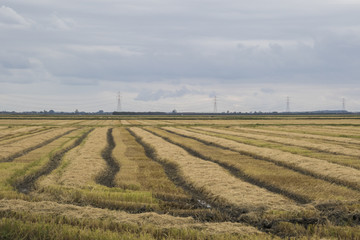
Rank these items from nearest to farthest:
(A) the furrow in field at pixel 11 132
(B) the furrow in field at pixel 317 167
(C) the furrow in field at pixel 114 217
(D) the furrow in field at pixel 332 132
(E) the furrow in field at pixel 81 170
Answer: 1. (C) the furrow in field at pixel 114 217
2. (E) the furrow in field at pixel 81 170
3. (B) the furrow in field at pixel 317 167
4. (D) the furrow in field at pixel 332 132
5. (A) the furrow in field at pixel 11 132

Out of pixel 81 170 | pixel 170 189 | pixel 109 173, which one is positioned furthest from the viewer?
pixel 109 173

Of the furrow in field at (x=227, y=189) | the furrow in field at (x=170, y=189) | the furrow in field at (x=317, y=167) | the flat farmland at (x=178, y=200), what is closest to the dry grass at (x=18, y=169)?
the flat farmland at (x=178, y=200)

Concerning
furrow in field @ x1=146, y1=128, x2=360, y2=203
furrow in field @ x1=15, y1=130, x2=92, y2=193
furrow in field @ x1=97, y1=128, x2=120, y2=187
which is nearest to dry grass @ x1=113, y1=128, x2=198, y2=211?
furrow in field @ x1=97, y1=128, x2=120, y2=187

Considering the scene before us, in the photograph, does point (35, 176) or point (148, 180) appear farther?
point (35, 176)

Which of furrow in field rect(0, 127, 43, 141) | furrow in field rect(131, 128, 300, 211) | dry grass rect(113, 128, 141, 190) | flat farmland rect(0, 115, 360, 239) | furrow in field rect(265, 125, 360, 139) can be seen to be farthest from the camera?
furrow in field rect(0, 127, 43, 141)

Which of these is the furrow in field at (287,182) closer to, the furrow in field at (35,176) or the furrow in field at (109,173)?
the furrow in field at (109,173)

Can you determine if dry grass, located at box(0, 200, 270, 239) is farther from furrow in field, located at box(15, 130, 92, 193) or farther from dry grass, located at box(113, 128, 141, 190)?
dry grass, located at box(113, 128, 141, 190)

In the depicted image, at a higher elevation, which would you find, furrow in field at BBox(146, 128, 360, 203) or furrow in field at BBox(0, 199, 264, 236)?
furrow in field at BBox(0, 199, 264, 236)

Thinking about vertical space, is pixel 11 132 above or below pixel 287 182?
above

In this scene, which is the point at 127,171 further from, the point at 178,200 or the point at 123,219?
the point at 123,219

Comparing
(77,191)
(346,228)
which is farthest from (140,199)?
(346,228)

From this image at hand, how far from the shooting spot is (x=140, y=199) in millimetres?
14250

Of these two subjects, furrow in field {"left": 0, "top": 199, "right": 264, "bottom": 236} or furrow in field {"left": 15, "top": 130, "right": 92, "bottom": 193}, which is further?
furrow in field {"left": 15, "top": 130, "right": 92, "bottom": 193}

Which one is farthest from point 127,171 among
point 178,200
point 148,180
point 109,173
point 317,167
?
point 317,167
